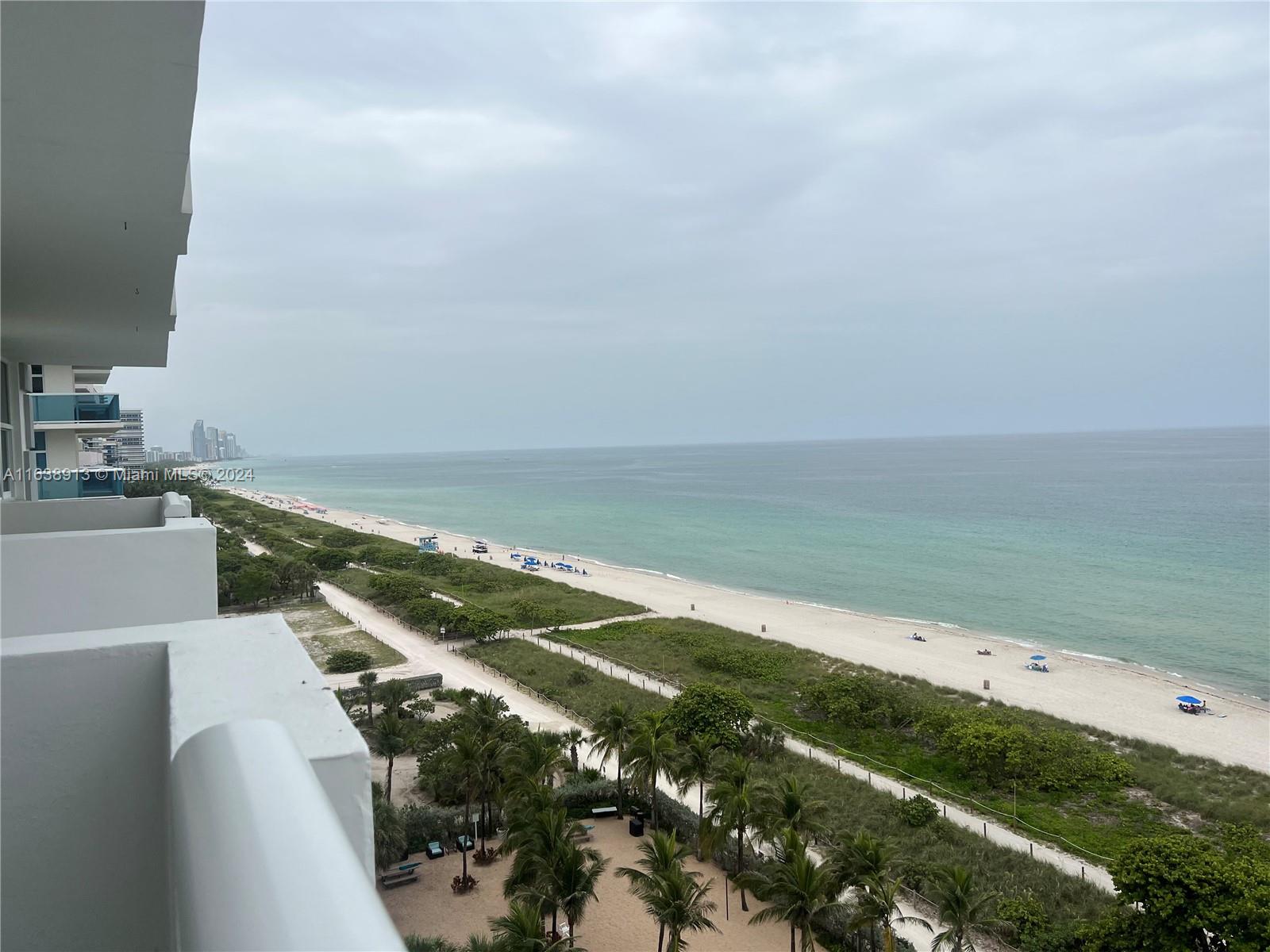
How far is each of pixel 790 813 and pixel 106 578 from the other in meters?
14.1

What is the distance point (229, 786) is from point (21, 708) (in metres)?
1.89

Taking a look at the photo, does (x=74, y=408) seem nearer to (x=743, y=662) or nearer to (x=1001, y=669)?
(x=743, y=662)

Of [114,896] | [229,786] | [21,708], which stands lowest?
[114,896]

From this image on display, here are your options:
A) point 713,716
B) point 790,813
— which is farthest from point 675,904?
point 713,716

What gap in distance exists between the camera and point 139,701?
290 centimetres

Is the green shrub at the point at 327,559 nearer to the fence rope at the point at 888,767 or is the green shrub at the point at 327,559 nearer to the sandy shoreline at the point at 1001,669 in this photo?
the sandy shoreline at the point at 1001,669

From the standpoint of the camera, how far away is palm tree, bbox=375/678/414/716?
80.0ft

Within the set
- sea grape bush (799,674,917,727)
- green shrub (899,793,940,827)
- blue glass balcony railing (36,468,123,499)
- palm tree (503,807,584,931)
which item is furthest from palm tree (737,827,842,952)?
blue glass balcony railing (36,468,123,499)

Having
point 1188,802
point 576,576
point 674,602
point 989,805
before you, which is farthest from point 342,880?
point 576,576

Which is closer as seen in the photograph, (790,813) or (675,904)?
(675,904)

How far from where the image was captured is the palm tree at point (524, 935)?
39.4 feet

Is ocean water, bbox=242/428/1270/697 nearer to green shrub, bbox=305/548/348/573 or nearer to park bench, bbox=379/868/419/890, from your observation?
green shrub, bbox=305/548/348/573

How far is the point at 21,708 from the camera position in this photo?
2.72m

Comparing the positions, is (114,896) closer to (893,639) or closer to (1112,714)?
(1112,714)
